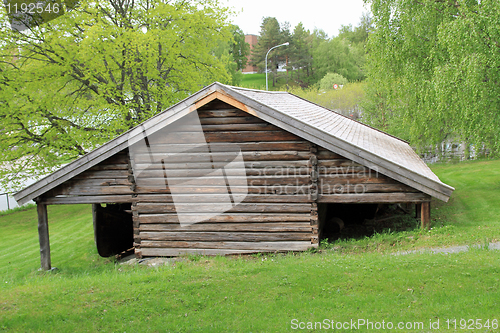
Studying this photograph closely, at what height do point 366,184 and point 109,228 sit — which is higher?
point 366,184

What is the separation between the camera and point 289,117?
9117 mm

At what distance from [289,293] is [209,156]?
462 cm

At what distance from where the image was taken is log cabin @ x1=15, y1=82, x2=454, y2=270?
9289mm

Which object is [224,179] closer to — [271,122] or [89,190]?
[271,122]

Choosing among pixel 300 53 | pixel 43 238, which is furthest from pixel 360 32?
pixel 43 238

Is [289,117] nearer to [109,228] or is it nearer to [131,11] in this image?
[109,228]

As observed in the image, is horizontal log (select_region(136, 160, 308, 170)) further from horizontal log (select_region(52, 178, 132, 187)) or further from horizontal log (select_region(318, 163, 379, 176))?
horizontal log (select_region(52, 178, 132, 187))

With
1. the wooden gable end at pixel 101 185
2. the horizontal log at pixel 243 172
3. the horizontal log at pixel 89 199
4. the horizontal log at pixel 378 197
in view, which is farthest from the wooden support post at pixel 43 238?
the horizontal log at pixel 378 197

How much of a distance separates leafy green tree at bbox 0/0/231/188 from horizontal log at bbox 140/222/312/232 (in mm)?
8492

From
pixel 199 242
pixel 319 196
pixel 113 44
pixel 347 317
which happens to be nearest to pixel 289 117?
pixel 319 196

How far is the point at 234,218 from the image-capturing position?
988 cm

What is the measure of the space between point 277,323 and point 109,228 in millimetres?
8374

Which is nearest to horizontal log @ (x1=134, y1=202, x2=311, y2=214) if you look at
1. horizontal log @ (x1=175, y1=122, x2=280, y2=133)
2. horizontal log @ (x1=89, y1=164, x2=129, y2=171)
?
horizontal log @ (x1=89, y1=164, x2=129, y2=171)

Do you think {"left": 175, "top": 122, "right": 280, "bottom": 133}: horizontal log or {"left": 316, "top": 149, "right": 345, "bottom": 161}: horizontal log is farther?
{"left": 175, "top": 122, "right": 280, "bottom": 133}: horizontal log
